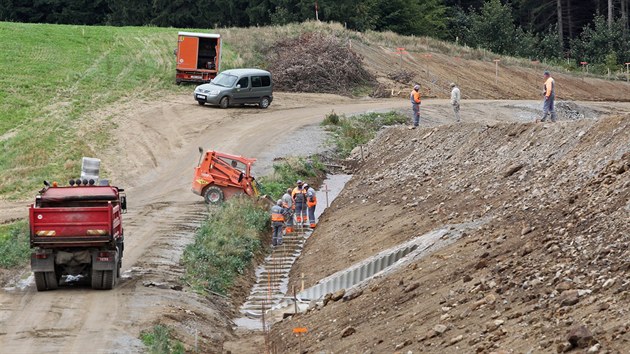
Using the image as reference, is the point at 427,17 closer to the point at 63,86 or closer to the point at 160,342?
the point at 63,86

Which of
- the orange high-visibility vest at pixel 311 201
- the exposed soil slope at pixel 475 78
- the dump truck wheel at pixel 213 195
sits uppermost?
the exposed soil slope at pixel 475 78

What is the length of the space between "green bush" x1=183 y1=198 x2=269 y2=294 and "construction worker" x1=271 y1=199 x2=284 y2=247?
18.9 inches

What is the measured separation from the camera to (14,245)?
3097 centimetres

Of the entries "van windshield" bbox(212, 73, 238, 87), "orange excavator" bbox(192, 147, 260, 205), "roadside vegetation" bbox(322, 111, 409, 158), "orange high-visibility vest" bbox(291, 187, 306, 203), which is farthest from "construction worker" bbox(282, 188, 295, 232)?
"van windshield" bbox(212, 73, 238, 87)

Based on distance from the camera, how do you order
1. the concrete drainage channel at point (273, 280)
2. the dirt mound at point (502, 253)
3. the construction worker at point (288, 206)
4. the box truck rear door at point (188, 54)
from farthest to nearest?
1. the box truck rear door at point (188, 54)
2. the construction worker at point (288, 206)
3. the concrete drainage channel at point (273, 280)
4. the dirt mound at point (502, 253)

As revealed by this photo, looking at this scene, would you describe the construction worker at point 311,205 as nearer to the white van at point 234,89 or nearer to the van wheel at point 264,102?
the white van at point 234,89

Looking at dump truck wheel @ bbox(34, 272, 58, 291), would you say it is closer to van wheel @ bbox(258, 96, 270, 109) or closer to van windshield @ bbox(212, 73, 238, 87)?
van windshield @ bbox(212, 73, 238, 87)

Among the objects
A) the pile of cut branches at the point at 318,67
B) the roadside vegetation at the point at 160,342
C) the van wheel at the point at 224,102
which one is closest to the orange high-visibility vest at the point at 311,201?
the roadside vegetation at the point at 160,342

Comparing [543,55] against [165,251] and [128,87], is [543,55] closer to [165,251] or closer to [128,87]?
[128,87]

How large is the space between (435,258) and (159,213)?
51.7ft

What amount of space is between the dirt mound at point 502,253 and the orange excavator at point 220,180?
3.89m

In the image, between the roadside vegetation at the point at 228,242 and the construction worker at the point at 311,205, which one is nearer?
the roadside vegetation at the point at 228,242

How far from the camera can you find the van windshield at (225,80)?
56.1m

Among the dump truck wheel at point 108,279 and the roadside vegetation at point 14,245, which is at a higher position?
the dump truck wheel at point 108,279
